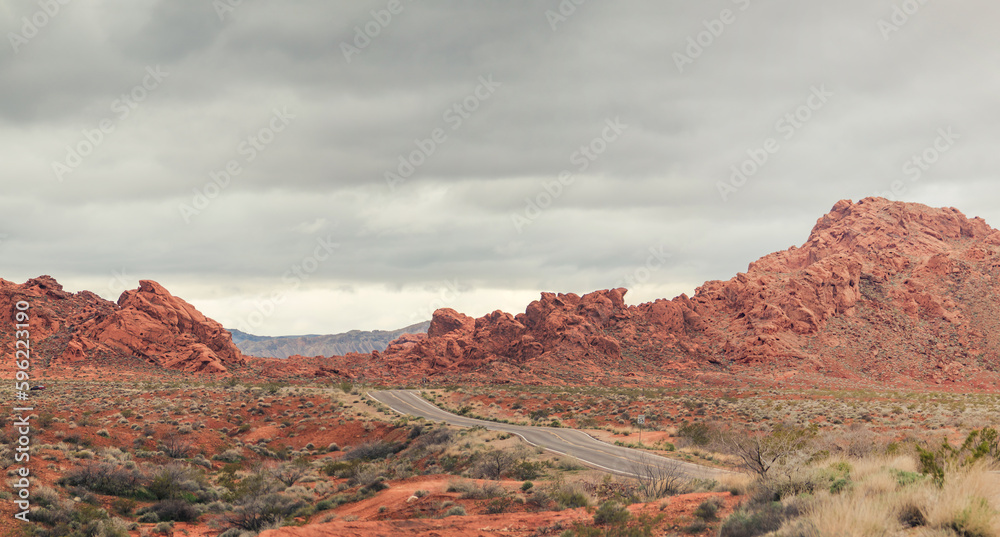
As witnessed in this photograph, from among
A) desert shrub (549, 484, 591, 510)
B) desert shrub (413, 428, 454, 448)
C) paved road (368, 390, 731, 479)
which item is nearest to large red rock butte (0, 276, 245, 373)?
paved road (368, 390, 731, 479)

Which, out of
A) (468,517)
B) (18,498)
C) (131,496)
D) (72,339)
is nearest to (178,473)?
(131,496)

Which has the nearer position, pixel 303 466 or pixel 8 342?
pixel 303 466

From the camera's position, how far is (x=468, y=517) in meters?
15.1

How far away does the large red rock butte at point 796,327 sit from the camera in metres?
84.0

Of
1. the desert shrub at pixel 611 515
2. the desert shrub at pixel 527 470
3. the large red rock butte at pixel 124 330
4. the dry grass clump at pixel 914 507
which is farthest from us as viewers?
the large red rock butte at pixel 124 330

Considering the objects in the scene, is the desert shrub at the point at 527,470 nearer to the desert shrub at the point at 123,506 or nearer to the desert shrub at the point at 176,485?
the desert shrub at the point at 176,485

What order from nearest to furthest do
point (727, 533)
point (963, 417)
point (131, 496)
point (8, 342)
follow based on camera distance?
point (727, 533), point (131, 496), point (963, 417), point (8, 342)

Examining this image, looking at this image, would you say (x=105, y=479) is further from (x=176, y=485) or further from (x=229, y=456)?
(x=229, y=456)

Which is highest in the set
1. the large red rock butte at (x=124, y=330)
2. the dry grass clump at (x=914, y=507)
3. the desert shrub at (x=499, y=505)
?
the large red rock butte at (x=124, y=330)

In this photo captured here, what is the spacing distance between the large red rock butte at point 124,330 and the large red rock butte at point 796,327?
80.6 ft

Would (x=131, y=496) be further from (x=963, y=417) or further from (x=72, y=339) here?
(x=72, y=339)

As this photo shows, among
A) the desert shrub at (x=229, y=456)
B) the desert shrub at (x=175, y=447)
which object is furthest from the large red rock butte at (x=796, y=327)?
the desert shrub at (x=175, y=447)

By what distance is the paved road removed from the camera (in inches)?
829

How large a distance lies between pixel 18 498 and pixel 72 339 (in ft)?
275
